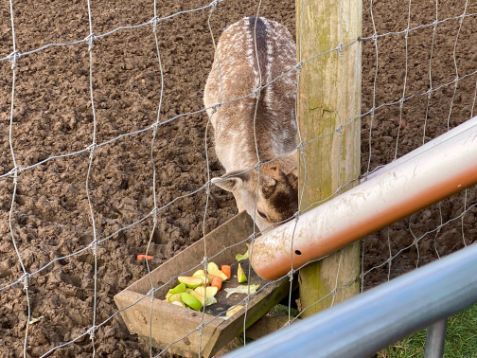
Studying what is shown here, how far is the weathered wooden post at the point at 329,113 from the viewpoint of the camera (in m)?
3.03

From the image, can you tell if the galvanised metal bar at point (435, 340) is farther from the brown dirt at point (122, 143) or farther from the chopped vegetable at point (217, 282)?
the chopped vegetable at point (217, 282)

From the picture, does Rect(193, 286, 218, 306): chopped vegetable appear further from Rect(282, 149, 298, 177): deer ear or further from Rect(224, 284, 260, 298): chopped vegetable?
Rect(282, 149, 298, 177): deer ear

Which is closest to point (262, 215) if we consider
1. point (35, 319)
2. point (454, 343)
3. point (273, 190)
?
point (273, 190)

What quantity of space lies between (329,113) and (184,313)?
1.05 m

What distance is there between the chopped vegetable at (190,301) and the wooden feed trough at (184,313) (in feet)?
0.28

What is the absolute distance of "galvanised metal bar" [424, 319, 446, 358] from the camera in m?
1.23

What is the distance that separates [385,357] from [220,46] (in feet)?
10.0

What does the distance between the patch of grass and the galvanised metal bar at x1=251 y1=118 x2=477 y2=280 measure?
0.87 m

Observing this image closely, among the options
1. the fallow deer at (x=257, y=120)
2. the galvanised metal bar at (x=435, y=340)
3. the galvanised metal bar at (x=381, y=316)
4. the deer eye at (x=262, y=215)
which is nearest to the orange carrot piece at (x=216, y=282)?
the fallow deer at (x=257, y=120)

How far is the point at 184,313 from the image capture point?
3.32m

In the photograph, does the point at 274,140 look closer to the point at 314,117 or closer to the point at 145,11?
the point at 314,117

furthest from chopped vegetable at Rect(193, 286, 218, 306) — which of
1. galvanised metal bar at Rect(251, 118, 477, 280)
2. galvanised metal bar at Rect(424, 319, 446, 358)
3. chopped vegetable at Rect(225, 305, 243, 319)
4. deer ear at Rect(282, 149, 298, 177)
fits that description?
galvanised metal bar at Rect(424, 319, 446, 358)

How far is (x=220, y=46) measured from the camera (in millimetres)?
6039

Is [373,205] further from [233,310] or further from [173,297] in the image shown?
[173,297]
